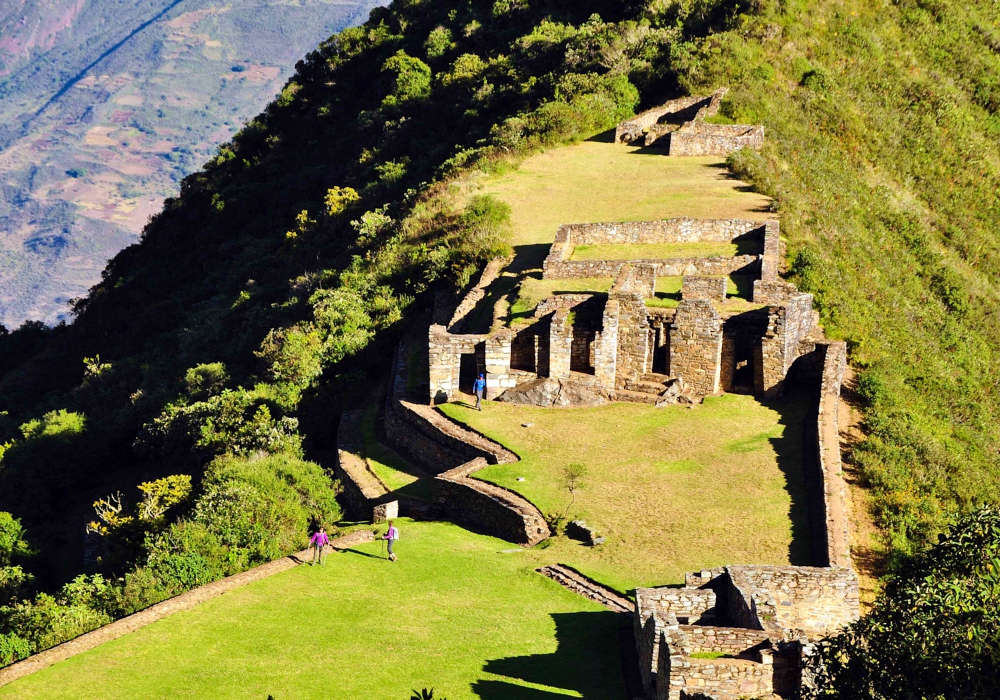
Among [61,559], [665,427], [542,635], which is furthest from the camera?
[61,559]

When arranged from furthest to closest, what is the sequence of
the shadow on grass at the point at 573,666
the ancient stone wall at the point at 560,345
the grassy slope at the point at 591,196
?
1. the grassy slope at the point at 591,196
2. the ancient stone wall at the point at 560,345
3. the shadow on grass at the point at 573,666

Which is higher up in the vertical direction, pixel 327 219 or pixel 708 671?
pixel 327 219

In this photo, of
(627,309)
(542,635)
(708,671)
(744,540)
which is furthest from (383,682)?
(627,309)

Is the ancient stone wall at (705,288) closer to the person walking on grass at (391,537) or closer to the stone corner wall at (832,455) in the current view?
the stone corner wall at (832,455)

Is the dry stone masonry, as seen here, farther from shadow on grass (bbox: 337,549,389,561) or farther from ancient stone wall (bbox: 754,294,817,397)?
shadow on grass (bbox: 337,549,389,561)

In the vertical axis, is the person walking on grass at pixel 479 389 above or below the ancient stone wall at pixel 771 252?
below

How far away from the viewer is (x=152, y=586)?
71.9 feet

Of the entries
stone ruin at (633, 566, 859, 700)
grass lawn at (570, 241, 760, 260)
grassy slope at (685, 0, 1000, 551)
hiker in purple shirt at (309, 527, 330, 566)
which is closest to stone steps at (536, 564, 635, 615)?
stone ruin at (633, 566, 859, 700)

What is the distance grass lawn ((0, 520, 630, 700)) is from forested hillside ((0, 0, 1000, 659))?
257 cm

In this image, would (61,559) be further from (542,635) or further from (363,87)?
(363,87)

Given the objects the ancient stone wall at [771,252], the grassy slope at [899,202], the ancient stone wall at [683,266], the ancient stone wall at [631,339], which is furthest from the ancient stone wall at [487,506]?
the ancient stone wall at [771,252]

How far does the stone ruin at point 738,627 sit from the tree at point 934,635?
0.83 metres

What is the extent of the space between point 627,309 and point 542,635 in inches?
488

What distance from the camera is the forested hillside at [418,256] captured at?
→ 27766 mm
